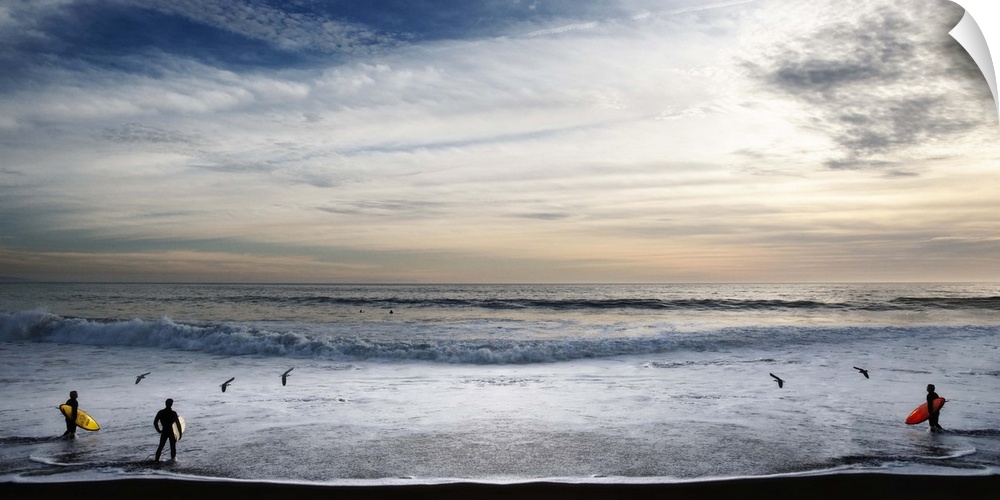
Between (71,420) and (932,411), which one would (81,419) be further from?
(932,411)

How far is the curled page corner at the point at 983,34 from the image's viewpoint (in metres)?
3.14

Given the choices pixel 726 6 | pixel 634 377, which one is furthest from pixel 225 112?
pixel 634 377

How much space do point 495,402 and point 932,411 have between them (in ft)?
15.5

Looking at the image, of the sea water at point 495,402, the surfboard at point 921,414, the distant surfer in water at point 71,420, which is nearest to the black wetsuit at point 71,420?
the distant surfer in water at point 71,420

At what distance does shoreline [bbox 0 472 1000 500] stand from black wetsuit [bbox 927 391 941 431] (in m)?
1.44

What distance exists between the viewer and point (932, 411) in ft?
18.4

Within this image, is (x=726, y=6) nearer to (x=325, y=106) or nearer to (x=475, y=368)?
(x=325, y=106)

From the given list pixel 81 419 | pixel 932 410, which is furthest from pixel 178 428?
pixel 932 410

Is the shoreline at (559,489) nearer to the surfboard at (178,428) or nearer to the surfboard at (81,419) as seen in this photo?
the surfboard at (178,428)

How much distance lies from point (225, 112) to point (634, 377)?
24.8 feet

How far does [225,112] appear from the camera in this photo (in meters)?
8.18

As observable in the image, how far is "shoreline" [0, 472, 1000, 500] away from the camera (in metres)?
3.94

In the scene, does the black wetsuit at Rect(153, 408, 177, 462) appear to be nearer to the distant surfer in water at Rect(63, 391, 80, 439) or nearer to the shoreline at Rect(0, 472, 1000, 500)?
the shoreline at Rect(0, 472, 1000, 500)

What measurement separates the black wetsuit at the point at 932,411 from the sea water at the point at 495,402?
0.53 ft
